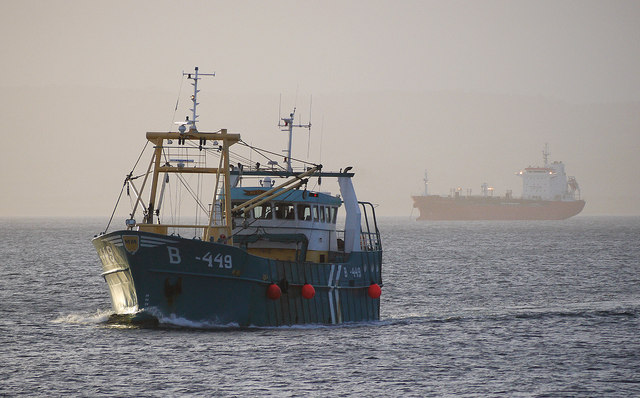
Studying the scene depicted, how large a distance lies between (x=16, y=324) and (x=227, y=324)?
9555mm

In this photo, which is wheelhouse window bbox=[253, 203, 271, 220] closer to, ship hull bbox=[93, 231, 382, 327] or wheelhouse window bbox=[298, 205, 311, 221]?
wheelhouse window bbox=[298, 205, 311, 221]

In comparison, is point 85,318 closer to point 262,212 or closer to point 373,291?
point 262,212

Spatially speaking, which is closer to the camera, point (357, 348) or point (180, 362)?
point (180, 362)

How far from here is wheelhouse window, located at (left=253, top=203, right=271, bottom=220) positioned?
37.9 metres

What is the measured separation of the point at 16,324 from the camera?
1496 inches

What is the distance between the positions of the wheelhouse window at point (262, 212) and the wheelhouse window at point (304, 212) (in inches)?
45.3

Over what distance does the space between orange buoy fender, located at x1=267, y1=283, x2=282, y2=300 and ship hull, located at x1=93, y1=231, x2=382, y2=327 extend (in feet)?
0.48

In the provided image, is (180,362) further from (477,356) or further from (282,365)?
(477,356)

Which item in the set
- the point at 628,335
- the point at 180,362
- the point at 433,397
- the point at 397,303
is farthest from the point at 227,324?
the point at 397,303

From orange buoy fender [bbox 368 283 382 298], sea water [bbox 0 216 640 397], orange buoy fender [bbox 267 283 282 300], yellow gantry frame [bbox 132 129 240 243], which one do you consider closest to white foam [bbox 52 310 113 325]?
sea water [bbox 0 216 640 397]

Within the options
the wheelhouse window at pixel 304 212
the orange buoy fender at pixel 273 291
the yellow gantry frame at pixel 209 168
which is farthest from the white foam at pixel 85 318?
the wheelhouse window at pixel 304 212

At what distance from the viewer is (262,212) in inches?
1499

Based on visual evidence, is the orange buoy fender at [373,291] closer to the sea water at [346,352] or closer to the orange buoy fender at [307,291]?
the sea water at [346,352]

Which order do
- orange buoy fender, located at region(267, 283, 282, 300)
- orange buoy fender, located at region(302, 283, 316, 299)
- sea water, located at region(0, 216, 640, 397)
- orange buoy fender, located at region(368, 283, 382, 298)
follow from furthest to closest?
orange buoy fender, located at region(368, 283, 382, 298)
orange buoy fender, located at region(302, 283, 316, 299)
orange buoy fender, located at region(267, 283, 282, 300)
sea water, located at region(0, 216, 640, 397)
